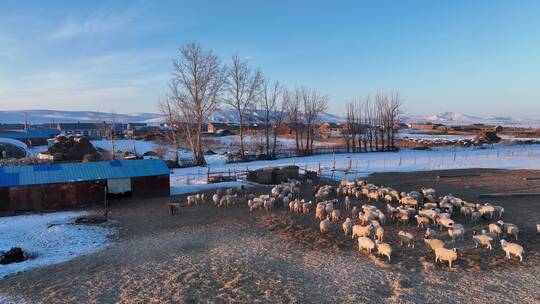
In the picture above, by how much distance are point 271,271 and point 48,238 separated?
11251mm

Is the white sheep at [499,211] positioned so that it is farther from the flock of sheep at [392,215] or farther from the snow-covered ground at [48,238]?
the snow-covered ground at [48,238]

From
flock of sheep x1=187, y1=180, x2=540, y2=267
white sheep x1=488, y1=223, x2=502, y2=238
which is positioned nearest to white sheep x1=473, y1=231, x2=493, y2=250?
flock of sheep x1=187, y1=180, x2=540, y2=267

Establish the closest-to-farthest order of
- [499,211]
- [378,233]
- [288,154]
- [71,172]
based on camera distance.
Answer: [378,233] < [499,211] < [71,172] < [288,154]

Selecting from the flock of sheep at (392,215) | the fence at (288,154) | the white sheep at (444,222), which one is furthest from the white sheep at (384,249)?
the fence at (288,154)

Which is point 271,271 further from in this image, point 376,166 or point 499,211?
point 376,166

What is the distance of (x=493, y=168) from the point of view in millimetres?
39125

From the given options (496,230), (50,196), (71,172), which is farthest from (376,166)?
(50,196)

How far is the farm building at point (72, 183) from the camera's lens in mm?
23672

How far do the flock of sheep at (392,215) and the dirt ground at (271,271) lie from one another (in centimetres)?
44

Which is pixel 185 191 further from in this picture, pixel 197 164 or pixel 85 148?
pixel 85 148

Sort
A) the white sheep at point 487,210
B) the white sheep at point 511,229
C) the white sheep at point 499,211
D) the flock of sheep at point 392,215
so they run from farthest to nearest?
the white sheep at point 499,211 → the white sheep at point 487,210 → the white sheep at point 511,229 → the flock of sheep at point 392,215

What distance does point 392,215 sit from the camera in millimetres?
19562

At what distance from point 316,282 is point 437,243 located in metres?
5.02

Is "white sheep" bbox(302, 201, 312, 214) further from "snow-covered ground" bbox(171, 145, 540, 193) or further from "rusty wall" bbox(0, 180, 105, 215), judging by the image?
"rusty wall" bbox(0, 180, 105, 215)
